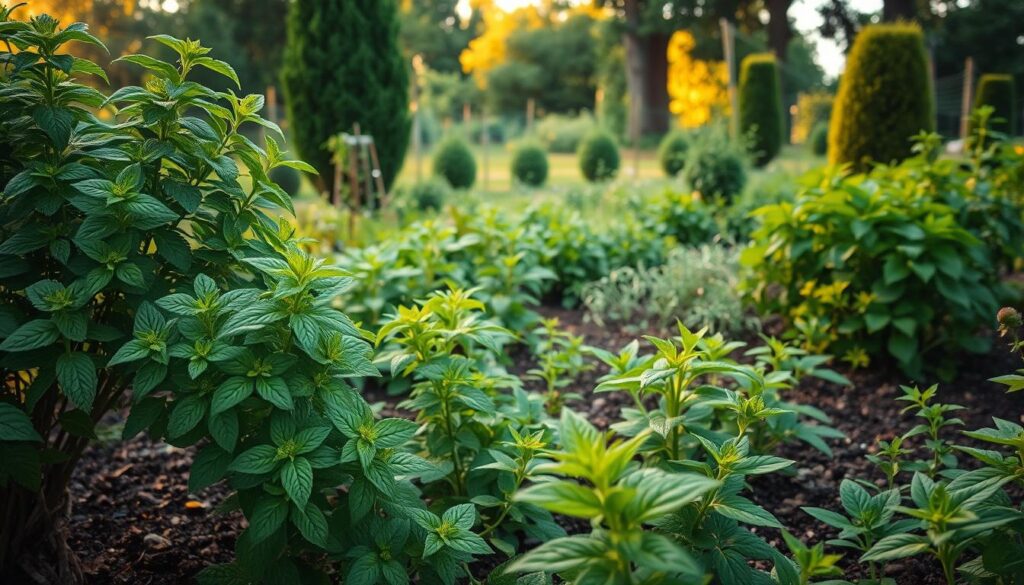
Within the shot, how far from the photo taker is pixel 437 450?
7.45 ft

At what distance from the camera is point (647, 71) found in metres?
29.2

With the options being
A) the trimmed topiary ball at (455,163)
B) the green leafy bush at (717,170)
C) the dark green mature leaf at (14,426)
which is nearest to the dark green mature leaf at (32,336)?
the dark green mature leaf at (14,426)

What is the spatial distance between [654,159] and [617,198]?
57.3 feet

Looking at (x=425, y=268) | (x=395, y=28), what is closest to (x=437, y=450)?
(x=425, y=268)

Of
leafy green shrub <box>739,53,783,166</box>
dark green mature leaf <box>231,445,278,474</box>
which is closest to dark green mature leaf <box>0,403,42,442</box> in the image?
dark green mature leaf <box>231,445,278,474</box>

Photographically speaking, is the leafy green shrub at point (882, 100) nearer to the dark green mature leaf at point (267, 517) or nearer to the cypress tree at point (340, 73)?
the cypress tree at point (340, 73)

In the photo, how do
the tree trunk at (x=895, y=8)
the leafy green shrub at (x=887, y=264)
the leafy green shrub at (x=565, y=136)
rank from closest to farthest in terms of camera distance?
the leafy green shrub at (x=887, y=264), the tree trunk at (x=895, y=8), the leafy green shrub at (x=565, y=136)

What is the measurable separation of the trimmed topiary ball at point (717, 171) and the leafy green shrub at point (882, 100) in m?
1.24

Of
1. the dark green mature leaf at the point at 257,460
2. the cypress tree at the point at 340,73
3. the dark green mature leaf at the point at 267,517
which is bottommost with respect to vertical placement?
the dark green mature leaf at the point at 267,517

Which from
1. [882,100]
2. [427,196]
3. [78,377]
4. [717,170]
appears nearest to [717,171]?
[717,170]

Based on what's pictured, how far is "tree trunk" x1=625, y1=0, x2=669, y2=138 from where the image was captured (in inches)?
1077

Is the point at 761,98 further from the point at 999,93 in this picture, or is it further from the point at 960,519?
the point at 960,519

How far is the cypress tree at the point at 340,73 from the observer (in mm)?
9883

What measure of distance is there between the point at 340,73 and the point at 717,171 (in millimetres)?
5006
